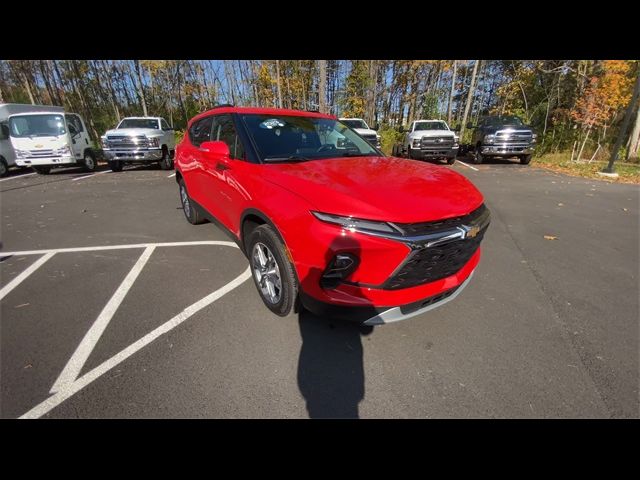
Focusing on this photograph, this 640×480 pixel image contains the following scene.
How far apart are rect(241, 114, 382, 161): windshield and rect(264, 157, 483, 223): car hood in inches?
11.8

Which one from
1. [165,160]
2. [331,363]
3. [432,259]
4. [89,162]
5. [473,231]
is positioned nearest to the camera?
[432,259]

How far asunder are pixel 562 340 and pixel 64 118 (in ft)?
49.1

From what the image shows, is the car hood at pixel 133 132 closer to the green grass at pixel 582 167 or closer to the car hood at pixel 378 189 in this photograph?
the car hood at pixel 378 189

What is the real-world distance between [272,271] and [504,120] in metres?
15.0

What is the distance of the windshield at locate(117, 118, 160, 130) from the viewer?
485 inches

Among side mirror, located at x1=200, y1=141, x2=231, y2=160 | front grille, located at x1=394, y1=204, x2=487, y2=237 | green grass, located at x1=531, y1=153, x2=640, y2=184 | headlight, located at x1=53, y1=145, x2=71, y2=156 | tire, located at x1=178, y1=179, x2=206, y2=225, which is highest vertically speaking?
side mirror, located at x1=200, y1=141, x2=231, y2=160

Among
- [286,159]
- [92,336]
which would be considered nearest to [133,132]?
[92,336]

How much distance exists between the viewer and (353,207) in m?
1.91

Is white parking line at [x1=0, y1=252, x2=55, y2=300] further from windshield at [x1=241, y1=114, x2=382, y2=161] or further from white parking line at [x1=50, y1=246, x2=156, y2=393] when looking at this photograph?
windshield at [x1=241, y1=114, x2=382, y2=161]

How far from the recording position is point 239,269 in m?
3.61

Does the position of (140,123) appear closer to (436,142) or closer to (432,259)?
(436,142)

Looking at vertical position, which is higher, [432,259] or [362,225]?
[362,225]

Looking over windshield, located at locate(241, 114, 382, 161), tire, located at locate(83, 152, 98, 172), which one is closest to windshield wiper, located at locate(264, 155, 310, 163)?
windshield, located at locate(241, 114, 382, 161)
